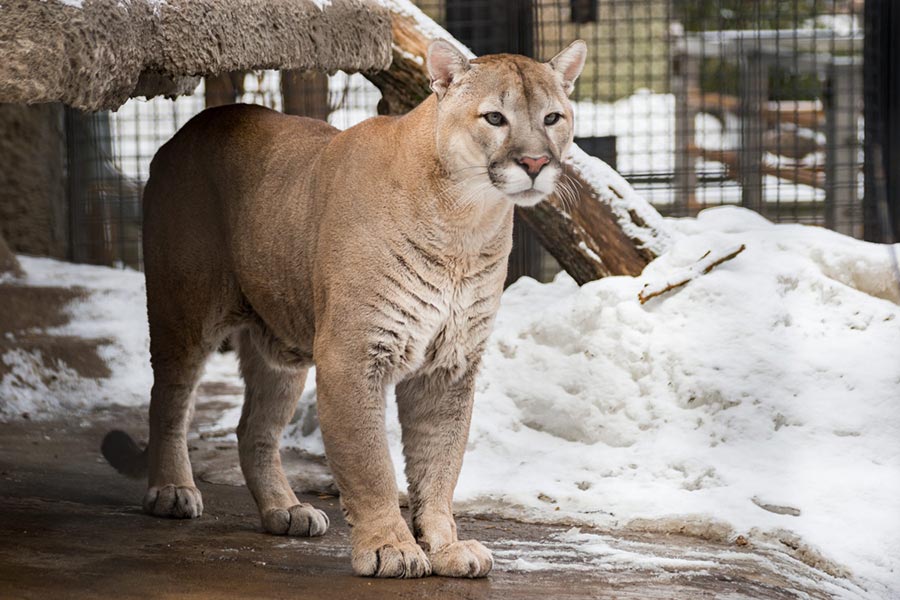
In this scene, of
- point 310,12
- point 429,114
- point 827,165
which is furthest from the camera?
→ point 827,165

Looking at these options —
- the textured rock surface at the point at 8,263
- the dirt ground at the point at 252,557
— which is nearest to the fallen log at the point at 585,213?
the dirt ground at the point at 252,557

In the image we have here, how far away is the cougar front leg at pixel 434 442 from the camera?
12.3ft

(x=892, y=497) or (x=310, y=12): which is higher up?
(x=310, y=12)

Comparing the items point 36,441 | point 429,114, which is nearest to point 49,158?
point 36,441

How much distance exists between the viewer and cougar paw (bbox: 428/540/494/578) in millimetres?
3502

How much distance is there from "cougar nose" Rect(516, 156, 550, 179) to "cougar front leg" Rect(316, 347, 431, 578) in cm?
70

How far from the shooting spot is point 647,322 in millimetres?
5105

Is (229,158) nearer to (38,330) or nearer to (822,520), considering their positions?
(822,520)

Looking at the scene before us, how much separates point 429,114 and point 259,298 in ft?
2.88

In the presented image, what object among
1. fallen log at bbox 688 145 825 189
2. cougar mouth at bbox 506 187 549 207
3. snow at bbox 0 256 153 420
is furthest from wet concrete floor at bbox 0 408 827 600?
fallen log at bbox 688 145 825 189

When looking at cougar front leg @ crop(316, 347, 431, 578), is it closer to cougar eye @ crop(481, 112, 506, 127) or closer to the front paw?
the front paw

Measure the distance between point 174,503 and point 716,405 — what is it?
6.61 ft

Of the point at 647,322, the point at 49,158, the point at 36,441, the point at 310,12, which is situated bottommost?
the point at 36,441

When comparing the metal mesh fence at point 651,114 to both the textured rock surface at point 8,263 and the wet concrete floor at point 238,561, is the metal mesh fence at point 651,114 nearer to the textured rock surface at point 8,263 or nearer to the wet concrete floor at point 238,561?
the textured rock surface at point 8,263
